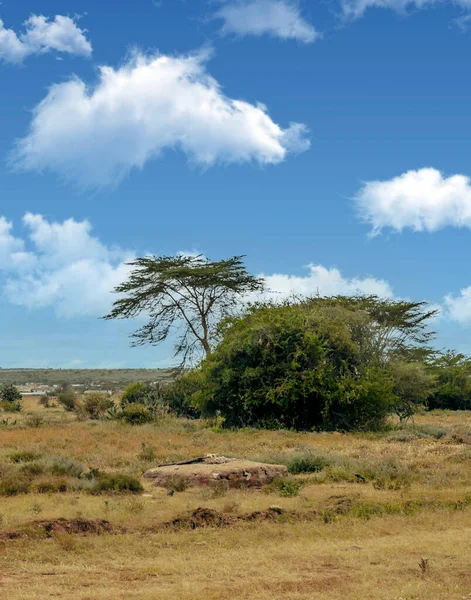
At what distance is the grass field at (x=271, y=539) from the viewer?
847cm

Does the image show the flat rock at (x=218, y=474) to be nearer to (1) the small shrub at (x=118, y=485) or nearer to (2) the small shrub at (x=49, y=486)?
(1) the small shrub at (x=118, y=485)

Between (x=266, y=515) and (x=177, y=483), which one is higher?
(x=177, y=483)

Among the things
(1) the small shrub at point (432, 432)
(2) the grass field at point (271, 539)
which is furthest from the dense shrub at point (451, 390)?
(2) the grass field at point (271, 539)

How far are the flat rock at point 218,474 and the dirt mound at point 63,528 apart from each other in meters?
3.69

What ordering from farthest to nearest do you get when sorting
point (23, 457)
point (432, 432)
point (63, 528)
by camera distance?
point (432, 432), point (23, 457), point (63, 528)

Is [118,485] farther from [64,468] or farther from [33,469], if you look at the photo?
[33,469]

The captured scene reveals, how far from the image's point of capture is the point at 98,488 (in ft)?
49.0

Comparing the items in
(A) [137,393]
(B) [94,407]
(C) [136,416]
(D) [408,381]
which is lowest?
(C) [136,416]

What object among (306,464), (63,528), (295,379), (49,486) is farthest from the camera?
(295,379)

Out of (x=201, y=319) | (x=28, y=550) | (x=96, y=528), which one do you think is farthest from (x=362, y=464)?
(x=201, y=319)

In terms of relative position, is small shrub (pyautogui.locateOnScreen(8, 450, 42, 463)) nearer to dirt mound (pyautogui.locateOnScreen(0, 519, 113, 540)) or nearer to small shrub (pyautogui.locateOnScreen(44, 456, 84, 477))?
small shrub (pyautogui.locateOnScreen(44, 456, 84, 477))

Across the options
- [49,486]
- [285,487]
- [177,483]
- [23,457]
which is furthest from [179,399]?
[285,487]

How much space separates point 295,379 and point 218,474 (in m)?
14.3

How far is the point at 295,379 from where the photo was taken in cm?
2934
